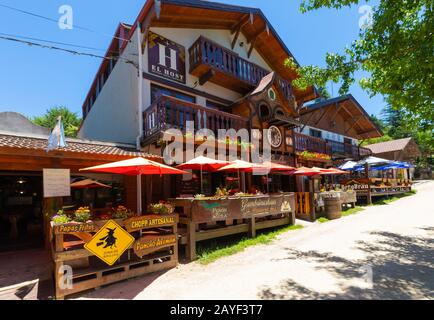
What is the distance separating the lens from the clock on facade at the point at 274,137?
1396 cm

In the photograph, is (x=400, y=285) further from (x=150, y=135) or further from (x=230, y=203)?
(x=150, y=135)

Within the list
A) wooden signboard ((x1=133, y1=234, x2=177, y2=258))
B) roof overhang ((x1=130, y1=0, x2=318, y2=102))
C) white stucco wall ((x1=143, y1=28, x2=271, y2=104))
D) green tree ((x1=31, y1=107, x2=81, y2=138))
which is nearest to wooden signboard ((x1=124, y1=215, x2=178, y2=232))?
wooden signboard ((x1=133, y1=234, x2=177, y2=258))

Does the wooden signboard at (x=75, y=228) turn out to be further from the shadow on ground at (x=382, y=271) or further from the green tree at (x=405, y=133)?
the green tree at (x=405, y=133)

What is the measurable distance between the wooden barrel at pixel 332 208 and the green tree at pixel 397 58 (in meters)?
6.12

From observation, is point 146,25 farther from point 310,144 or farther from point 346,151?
point 346,151

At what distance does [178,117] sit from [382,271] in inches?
292

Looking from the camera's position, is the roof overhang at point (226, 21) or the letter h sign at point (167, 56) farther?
the letter h sign at point (167, 56)

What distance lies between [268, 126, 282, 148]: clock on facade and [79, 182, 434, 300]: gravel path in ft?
20.1

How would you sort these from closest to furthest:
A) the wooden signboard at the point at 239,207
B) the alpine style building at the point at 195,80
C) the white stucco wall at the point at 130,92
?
the wooden signboard at the point at 239,207 → the alpine style building at the point at 195,80 → the white stucco wall at the point at 130,92

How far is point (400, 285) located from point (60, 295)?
629 centimetres

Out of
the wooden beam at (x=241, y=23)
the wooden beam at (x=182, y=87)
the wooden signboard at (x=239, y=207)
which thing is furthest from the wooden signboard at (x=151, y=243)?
the wooden beam at (x=241, y=23)

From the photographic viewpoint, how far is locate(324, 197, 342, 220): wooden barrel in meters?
12.9
